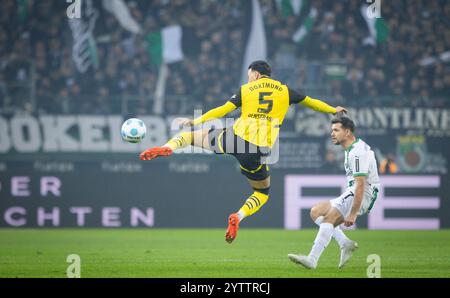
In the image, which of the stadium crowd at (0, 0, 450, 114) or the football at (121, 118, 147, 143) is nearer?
the football at (121, 118, 147, 143)

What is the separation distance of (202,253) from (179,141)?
2.58m

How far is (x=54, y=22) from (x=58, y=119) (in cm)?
367

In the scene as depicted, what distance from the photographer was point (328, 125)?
1964cm

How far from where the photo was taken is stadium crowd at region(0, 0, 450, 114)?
68.5 ft

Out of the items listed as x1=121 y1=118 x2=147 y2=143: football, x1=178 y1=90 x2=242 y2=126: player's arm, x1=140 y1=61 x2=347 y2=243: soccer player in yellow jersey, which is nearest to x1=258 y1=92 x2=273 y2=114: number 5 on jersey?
x1=140 y1=61 x2=347 y2=243: soccer player in yellow jersey

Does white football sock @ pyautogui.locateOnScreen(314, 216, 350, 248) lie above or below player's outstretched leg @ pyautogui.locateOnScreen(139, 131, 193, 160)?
below

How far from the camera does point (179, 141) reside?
A: 464 inches

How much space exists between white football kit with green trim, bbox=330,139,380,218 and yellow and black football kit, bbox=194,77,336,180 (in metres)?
1.18

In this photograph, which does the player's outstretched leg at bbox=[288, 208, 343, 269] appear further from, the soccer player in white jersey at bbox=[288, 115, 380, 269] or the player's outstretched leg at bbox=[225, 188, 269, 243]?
the player's outstretched leg at bbox=[225, 188, 269, 243]

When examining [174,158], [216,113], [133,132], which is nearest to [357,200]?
[216,113]

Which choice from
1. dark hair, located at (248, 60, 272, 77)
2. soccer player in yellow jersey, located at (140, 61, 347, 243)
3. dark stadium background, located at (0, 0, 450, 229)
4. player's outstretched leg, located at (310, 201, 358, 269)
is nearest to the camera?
player's outstretched leg, located at (310, 201, 358, 269)

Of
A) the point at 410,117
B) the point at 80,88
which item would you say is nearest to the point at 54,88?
the point at 80,88

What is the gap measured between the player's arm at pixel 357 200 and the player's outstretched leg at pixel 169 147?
231cm

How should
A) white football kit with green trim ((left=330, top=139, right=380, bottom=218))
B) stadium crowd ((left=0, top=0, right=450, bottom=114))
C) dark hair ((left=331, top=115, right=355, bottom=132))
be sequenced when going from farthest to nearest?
1. stadium crowd ((left=0, top=0, right=450, bottom=114))
2. dark hair ((left=331, top=115, right=355, bottom=132))
3. white football kit with green trim ((left=330, top=139, right=380, bottom=218))
